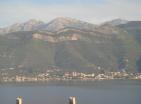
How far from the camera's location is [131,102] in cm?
16738

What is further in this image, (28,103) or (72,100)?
(28,103)

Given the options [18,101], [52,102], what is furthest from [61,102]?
[18,101]

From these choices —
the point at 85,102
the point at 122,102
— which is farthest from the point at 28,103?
the point at 122,102

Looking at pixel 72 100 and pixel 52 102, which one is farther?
pixel 52 102

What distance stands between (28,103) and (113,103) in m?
27.1

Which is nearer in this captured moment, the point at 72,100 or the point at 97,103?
the point at 72,100

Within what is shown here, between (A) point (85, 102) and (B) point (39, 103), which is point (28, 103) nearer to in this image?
(B) point (39, 103)

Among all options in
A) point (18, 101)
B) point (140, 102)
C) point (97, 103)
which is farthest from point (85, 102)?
point (18, 101)

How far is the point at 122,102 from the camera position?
554 feet

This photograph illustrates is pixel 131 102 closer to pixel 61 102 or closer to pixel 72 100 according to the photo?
pixel 61 102

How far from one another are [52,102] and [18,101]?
134380 mm

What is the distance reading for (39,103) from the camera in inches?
6658

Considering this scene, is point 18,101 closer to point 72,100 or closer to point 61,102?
point 72,100

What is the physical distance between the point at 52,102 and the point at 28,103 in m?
11.7
